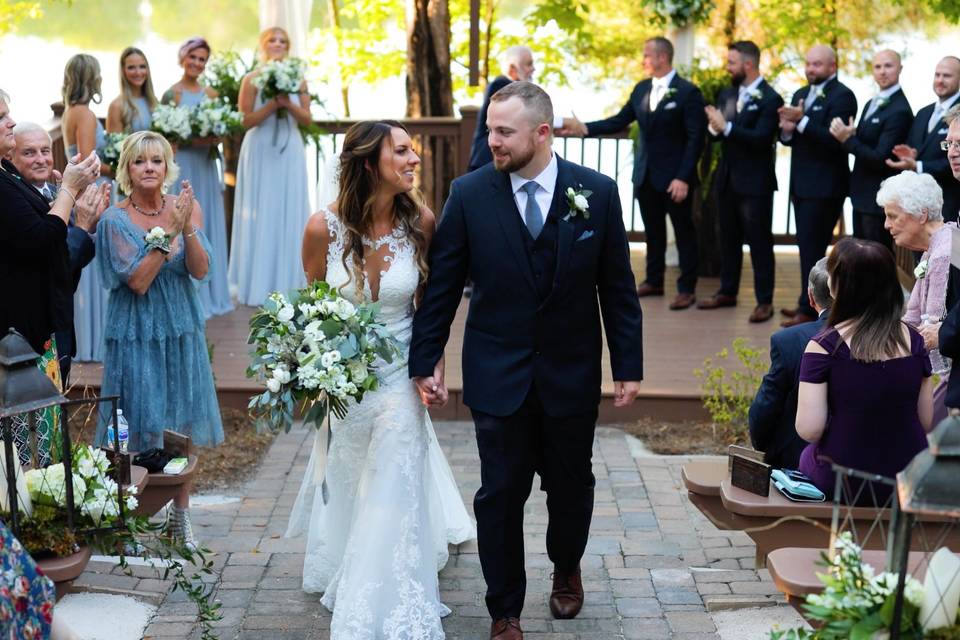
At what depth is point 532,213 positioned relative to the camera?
4.76 metres

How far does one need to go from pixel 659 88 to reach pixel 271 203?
3117 mm

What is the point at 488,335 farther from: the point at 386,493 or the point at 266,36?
the point at 266,36

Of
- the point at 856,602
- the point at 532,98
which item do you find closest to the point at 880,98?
the point at 532,98

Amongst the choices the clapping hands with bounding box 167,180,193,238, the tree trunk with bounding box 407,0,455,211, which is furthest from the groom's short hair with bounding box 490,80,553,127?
the tree trunk with bounding box 407,0,455,211

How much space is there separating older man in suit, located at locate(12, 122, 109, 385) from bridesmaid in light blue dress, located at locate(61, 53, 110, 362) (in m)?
2.22

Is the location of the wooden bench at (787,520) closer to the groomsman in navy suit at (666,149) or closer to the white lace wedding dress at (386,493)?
the white lace wedding dress at (386,493)

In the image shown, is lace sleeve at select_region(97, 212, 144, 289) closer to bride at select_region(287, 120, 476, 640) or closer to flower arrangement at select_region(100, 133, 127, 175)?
bride at select_region(287, 120, 476, 640)

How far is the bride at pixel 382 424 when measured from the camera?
4.86 meters

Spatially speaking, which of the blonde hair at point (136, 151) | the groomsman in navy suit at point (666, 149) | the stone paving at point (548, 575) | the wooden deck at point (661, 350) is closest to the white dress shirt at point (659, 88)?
the groomsman in navy suit at point (666, 149)

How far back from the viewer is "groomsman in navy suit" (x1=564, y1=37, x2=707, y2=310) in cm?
996

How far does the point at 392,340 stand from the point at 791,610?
1.93 metres

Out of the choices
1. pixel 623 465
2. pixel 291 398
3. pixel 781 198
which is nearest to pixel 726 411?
pixel 623 465

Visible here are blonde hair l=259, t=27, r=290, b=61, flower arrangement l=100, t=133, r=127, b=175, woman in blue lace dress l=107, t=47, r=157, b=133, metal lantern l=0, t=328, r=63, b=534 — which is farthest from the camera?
blonde hair l=259, t=27, r=290, b=61

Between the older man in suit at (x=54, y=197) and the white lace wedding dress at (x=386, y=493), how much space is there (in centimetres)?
141
